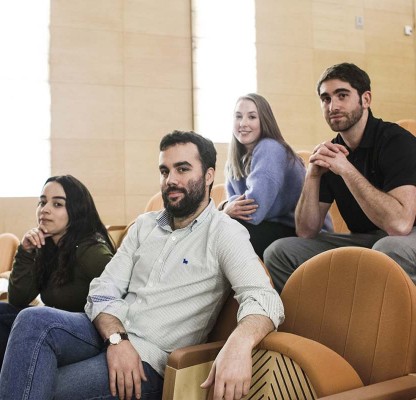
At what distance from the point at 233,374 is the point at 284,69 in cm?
416

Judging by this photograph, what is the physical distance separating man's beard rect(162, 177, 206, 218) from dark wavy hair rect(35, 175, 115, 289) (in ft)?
1.83

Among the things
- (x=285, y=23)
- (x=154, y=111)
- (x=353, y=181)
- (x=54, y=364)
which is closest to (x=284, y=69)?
(x=285, y=23)

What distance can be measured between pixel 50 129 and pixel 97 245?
8.27ft

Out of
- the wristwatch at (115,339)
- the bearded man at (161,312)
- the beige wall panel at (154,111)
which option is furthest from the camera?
the beige wall panel at (154,111)

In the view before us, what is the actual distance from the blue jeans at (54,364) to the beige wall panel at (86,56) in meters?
3.26

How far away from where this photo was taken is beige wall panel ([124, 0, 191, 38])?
4.64 m

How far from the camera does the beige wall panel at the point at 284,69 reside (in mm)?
4941

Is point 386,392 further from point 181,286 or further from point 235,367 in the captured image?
point 181,286

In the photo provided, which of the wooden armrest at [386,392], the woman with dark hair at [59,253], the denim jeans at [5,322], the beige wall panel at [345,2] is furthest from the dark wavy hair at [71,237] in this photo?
the beige wall panel at [345,2]

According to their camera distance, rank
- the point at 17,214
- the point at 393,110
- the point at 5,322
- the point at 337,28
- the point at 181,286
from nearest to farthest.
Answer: the point at 181,286 → the point at 5,322 → the point at 17,214 → the point at 337,28 → the point at 393,110

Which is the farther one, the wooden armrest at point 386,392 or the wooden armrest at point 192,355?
the wooden armrest at point 192,355

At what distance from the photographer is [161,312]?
1585 mm

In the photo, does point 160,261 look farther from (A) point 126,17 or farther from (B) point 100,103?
(A) point 126,17

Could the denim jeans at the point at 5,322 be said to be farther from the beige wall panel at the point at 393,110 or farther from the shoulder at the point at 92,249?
the beige wall panel at the point at 393,110
